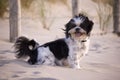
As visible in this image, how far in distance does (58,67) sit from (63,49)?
0.45 metres

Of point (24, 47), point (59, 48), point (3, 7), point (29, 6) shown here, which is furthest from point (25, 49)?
point (29, 6)

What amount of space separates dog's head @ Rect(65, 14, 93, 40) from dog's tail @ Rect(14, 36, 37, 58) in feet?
2.58

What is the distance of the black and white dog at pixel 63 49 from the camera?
22.2ft

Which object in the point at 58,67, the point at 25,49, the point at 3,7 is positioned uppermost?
the point at 3,7

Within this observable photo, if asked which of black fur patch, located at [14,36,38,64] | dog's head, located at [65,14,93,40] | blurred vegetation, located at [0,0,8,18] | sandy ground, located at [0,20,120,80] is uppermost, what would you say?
blurred vegetation, located at [0,0,8,18]

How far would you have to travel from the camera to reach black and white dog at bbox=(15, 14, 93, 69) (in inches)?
266

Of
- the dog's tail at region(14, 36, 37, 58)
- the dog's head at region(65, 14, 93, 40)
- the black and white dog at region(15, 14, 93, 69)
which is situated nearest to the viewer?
the dog's head at region(65, 14, 93, 40)

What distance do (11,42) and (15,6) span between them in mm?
866

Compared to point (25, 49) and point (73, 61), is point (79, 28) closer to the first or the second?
point (73, 61)

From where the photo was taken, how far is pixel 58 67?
659cm

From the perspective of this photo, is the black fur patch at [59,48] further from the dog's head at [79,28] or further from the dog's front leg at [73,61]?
the dog's head at [79,28]

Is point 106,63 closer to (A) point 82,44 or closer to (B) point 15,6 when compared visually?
(A) point 82,44

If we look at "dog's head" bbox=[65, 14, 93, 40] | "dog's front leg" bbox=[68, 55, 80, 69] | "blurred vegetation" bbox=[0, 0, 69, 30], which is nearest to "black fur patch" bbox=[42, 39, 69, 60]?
"dog's front leg" bbox=[68, 55, 80, 69]

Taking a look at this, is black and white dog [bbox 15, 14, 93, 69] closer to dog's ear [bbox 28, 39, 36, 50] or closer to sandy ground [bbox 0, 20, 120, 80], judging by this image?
dog's ear [bbox 28, 39, 36, 50]
